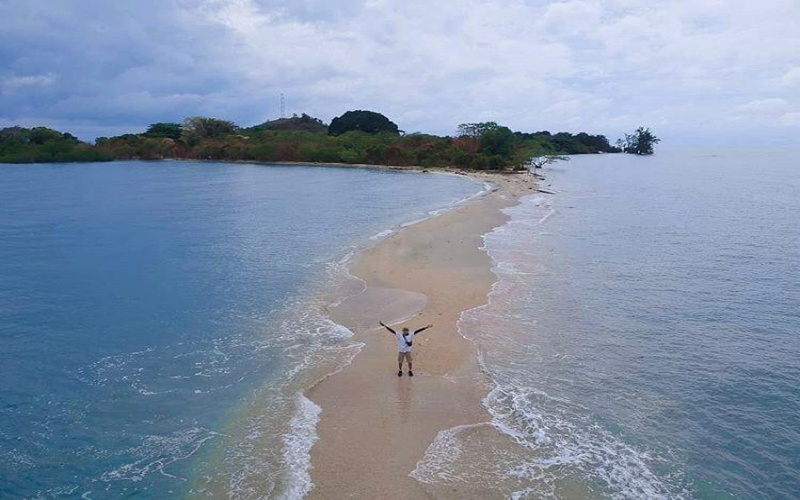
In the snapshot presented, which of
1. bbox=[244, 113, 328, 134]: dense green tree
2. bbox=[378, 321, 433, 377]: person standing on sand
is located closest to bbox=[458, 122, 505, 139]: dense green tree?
bbox=[244, 113, 328, 134]: dense green tree

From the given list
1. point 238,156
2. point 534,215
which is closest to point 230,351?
point 534,215

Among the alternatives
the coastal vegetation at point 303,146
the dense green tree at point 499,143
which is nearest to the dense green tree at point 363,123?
the coastal vegetation at point 303,146

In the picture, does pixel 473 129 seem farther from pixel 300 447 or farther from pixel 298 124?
pixel 300 447

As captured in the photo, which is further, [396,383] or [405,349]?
[405,349]

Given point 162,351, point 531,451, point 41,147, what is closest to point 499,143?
point 162,351

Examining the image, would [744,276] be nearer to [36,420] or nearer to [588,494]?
A: [588,494]

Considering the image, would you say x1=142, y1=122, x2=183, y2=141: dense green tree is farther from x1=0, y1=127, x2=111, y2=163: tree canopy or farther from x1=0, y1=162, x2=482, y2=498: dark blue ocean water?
x1=0, y1=162, x2=482, y2=498: dark blue ocean water

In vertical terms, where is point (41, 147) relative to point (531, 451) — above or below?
above
